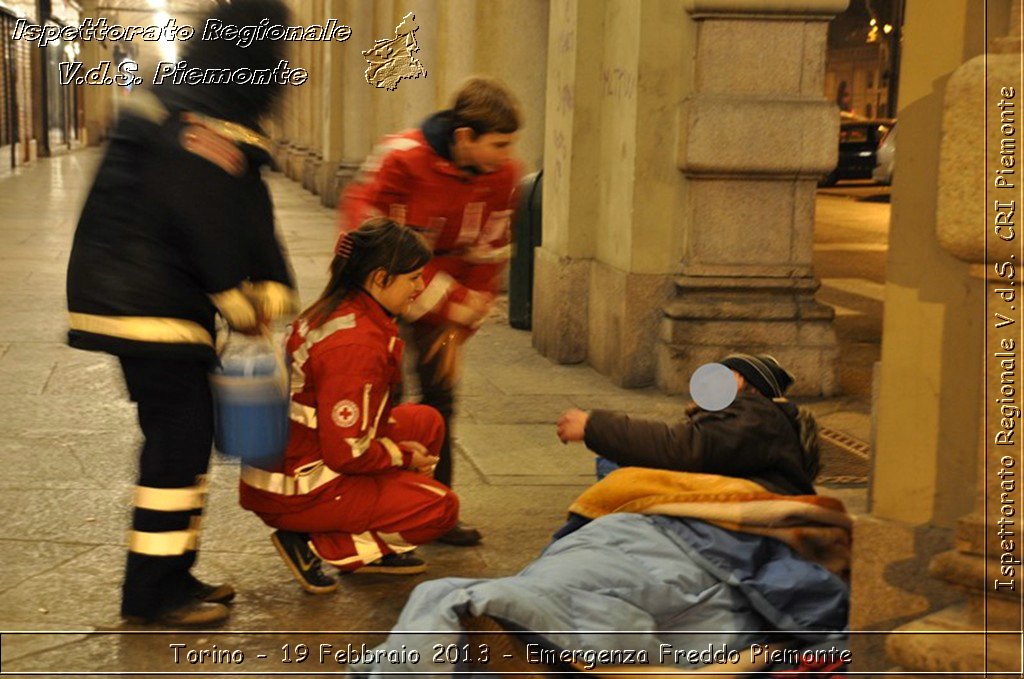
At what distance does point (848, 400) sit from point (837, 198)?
21149 millimetres

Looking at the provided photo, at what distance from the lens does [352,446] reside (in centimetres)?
439

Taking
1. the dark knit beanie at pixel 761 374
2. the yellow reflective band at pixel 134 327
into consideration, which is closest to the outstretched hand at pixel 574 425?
the dark knit beanie at pixel 761 374

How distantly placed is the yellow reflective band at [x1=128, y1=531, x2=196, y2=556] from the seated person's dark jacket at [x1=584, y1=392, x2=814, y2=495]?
1.20 meters

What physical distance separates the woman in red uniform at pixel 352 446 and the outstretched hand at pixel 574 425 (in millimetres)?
637

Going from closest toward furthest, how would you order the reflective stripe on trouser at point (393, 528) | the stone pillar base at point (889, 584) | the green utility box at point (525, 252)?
1. the stone pillar base at point (889, 584)
2. the reflective stripe on trouser at point (393, 528)
3. the green utility box at point (525, 252)

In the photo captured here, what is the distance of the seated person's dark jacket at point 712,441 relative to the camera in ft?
13.2

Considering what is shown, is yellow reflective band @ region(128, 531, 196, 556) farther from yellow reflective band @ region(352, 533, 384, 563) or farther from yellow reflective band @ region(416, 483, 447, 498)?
yellow reflective band @ region(416, 483, 447, 498)

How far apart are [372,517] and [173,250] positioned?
42.4 inches

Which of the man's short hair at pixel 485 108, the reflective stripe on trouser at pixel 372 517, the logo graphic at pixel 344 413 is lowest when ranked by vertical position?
the reflective stripe on trouser at pixel 372 517

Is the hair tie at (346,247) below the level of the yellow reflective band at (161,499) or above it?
above

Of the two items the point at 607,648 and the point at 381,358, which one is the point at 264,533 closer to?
the point at 381,358

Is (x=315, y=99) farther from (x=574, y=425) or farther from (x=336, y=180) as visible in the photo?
(x=574, y=425)

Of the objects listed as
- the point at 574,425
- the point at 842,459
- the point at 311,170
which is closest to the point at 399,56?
the point at 842,459

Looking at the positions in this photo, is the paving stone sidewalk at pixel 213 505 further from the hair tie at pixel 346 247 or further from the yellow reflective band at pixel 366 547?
the hair tie at pixel 346 247
